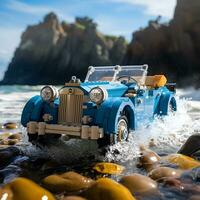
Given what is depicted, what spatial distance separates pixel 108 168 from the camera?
7168mm

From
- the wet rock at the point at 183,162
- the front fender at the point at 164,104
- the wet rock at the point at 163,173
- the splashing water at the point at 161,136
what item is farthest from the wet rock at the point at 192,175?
the front fender at the point at 164,104

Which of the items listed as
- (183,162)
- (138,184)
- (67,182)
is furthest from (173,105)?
(67,182)

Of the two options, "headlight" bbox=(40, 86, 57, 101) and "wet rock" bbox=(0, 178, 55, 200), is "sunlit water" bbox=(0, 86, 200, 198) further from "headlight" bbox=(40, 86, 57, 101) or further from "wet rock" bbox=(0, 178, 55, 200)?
"wet rock" bbox=(0, 178, 55, 200)

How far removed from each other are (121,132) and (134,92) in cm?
159

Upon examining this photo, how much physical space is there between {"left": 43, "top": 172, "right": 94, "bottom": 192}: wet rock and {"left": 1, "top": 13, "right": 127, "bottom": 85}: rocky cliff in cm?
6626

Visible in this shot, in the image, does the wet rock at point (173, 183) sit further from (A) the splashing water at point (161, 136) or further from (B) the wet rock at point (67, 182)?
(A) the splashing water at point (161, 136)

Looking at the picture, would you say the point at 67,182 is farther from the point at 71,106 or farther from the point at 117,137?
the point at 71,106

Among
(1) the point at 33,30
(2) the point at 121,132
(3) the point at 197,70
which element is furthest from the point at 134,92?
(1) the point at 33,30

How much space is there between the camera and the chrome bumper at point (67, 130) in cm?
727

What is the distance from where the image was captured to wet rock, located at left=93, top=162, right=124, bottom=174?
708 cm

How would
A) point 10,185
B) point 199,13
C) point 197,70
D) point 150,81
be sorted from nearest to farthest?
1. point 10,185
2. point 150,81
3. point 197,70
4. point 199,13

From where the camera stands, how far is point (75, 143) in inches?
341

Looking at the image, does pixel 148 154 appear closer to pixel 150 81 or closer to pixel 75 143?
pixel 75 143

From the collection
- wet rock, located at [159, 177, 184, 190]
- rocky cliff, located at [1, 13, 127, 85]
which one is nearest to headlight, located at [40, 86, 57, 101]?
wet rock, located at [159, 177, 184, 190]
